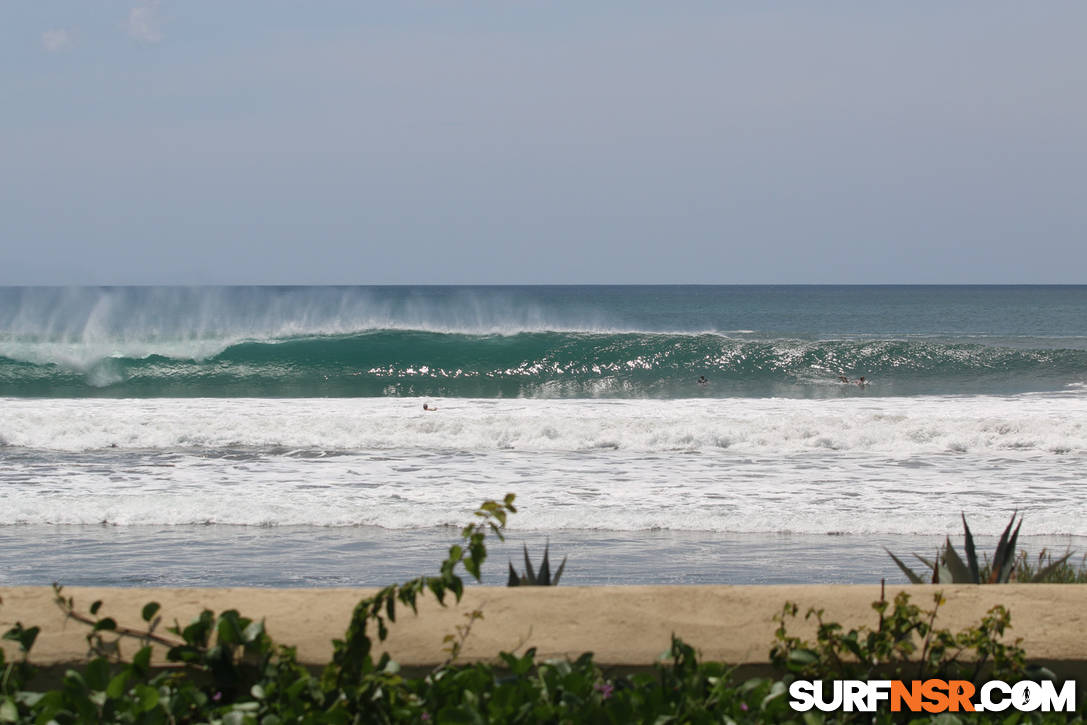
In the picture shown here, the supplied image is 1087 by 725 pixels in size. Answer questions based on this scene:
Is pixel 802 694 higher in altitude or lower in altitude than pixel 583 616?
lower

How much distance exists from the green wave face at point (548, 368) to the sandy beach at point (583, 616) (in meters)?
21.8

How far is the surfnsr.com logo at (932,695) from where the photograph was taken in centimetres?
284

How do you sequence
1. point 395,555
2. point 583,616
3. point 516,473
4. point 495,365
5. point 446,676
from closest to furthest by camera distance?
point 446,676
point 583,616
point 395,555
point 516,473
point 495,365

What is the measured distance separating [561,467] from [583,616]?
8.28 meters

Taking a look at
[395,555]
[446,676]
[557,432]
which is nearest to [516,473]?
[557,432]

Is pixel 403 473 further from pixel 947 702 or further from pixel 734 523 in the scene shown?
pixel 947 702

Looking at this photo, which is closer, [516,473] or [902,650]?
[902,650]

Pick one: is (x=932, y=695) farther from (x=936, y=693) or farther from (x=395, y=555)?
(x=395, y=555)

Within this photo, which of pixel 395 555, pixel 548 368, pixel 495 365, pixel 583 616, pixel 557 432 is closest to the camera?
pixel 583 616

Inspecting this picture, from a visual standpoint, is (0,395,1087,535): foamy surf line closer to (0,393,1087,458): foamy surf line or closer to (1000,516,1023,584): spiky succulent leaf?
(0,393,1087,458): foamy surf line

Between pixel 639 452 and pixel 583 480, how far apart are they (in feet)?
8.23

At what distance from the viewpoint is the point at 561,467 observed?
11.3 meters

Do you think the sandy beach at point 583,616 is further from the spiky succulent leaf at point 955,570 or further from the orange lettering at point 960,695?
the spiky succulent leaf at point 955,570

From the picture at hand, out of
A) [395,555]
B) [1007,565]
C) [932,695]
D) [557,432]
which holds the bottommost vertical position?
[395,555]
